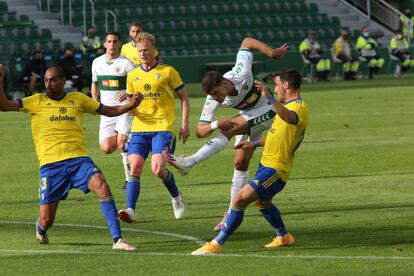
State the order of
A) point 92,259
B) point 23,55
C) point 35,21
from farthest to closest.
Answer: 1. point 35,21
2. point 23,55
3. point 92,259

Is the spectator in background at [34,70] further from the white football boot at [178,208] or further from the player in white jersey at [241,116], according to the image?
the player in white jersey at [241,116]

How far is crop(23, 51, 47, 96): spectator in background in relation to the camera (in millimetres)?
36800

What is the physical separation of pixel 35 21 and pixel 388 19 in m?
17.9

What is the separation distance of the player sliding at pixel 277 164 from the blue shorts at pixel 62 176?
1.37m

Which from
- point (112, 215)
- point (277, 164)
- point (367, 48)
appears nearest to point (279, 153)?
point (277, 164)

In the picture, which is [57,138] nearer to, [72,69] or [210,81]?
[210,81]

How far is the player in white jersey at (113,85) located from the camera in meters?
15.4

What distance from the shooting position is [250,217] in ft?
44.8

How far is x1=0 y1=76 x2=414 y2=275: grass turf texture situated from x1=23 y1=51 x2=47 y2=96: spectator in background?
12288mm

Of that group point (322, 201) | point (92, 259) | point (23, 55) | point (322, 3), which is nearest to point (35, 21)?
point (23, 55)

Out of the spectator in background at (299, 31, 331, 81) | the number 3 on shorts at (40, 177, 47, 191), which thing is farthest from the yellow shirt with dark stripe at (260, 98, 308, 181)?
the spectator in background at (299, 31, 331, 81)

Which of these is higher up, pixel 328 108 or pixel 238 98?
pixel 238 98

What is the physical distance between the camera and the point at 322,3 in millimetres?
54125

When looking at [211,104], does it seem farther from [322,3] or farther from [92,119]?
[322,3]
